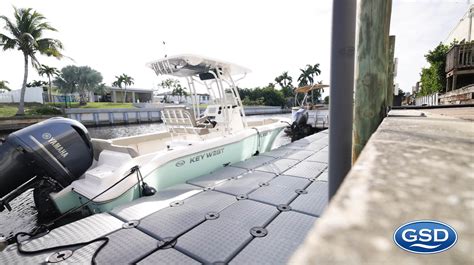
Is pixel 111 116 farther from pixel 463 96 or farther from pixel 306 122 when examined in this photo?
pixel 463 96

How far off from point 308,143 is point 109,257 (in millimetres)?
6725

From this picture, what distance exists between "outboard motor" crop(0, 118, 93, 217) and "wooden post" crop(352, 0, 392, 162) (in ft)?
12.9

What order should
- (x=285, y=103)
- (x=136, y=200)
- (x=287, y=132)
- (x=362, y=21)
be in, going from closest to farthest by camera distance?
(x=362, y=21) < (x=136, y=200) < (x=287, y=132) < (x=285, y=103)

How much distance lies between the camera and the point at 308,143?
7723 mm

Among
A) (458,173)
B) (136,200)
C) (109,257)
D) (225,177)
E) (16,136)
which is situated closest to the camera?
(458,173)

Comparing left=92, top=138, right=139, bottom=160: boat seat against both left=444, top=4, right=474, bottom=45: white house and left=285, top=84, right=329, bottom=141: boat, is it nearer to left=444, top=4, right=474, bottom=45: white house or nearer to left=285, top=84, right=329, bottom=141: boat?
left=285, top=84, right=329, bottom=141: boat

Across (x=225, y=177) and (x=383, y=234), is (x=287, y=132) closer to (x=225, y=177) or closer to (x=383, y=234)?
(x=225, y=177)

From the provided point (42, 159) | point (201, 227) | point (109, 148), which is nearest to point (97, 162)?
point (109, 148)

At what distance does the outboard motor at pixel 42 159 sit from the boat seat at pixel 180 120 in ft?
6.22

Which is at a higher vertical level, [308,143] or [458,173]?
[458,173]

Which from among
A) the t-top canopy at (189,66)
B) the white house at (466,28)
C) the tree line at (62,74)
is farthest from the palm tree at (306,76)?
the t-top canopy at (189,66)

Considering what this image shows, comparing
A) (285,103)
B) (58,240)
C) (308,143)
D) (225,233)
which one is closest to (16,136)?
(58,240)

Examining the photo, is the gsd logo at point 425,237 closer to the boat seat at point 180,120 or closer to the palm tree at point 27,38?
the boat seat at point 180,120

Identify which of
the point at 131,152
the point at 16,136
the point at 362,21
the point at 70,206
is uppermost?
the point at 362,21
